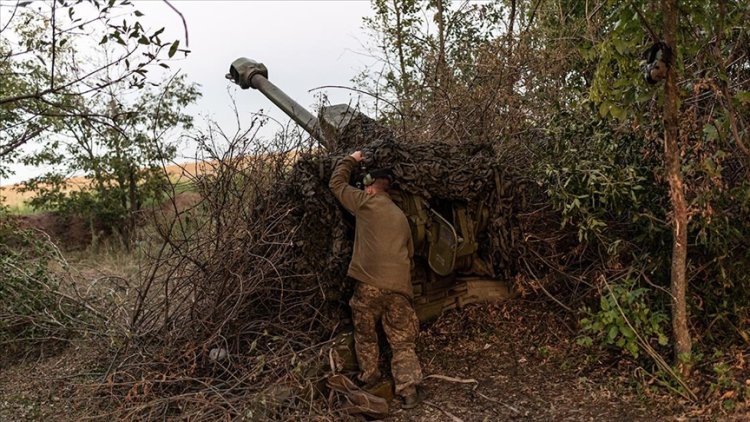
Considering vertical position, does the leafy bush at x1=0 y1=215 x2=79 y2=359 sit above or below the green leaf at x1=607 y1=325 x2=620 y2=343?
above

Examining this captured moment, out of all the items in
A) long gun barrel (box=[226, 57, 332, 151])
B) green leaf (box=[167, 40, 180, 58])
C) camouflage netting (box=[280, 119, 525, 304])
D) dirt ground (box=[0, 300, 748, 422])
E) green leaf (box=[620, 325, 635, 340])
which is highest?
long gun barrel (box=[226, 57, 332, 151])

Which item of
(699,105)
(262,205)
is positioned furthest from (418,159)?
(699,105)

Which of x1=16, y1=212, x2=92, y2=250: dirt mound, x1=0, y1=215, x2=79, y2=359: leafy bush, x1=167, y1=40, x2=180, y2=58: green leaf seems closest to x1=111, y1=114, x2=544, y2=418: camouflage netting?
x1=0, y1=215, x2=79, y2=359: leafy bush

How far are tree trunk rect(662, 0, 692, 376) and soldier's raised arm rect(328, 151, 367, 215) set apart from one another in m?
2.24

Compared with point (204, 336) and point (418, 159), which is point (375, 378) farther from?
point (418, 159)

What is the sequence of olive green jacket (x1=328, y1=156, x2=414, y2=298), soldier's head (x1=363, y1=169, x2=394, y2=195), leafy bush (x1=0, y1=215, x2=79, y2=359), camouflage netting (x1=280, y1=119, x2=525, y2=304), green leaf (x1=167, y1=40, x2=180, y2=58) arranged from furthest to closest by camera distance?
leafy bush (x1=0, y1=215, x2=79, y2=359) → camouflage netting (x1=280, y1=119, x2=525, y2=304) → soldier's head (x1=363, y1=169, x2=394, y2=195) → olive green jacket (x1=328, y1=156, x2=414, y2=298) → green leaf (x1=167, y1=40, x2=180, y2=58)

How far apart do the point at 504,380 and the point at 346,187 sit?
205 cm

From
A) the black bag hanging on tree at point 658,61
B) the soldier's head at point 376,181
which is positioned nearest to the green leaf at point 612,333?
the black bag hanging on tree at point 658,61

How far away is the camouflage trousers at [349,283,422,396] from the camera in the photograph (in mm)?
5059

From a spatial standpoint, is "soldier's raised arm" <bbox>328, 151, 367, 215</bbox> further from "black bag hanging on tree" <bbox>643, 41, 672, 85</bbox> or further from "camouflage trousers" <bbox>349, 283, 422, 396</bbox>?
"black bag hanging on tree" <bbox>643, 41, 672, 85</bbox>

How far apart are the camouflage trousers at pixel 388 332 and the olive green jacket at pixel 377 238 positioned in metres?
0.10

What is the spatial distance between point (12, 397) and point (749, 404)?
243 inches

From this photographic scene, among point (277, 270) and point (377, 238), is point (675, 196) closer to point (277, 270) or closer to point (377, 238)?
point (377, 238)

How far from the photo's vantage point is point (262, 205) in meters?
5.80
